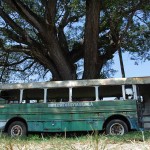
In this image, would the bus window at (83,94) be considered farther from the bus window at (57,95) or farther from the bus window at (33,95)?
the bus window at (33,95)

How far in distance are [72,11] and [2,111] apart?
7194 millimetres

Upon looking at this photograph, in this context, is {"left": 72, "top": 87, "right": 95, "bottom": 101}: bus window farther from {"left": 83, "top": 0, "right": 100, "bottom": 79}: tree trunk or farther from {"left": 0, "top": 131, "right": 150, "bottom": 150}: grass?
{"left": 0, "top": 131, "right": 150, "bottom": 150}: grass

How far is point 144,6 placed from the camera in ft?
51.3

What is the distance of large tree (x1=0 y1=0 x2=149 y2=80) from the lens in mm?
15539

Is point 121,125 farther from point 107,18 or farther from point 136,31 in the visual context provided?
point 136,31

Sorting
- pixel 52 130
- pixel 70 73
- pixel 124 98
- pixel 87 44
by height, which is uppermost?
pixel 87 44

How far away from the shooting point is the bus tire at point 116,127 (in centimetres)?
1252

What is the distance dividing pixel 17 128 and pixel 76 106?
2326mm

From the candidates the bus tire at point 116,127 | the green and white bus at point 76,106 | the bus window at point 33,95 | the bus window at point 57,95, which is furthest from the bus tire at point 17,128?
the bus tire at point 116,127

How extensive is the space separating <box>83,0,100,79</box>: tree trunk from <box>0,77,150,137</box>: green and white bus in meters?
2.43

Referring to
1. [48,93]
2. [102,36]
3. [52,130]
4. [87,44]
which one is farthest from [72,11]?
[52,130]

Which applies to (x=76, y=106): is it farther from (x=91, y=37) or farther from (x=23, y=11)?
(x=23, y=11)

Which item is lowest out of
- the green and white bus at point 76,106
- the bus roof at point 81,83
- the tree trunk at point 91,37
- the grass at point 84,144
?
the grass at point 84,144

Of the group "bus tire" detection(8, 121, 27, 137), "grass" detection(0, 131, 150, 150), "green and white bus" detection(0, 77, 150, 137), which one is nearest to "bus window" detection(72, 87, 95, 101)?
"green and white bus" detection(0, 77, 150, 137)
